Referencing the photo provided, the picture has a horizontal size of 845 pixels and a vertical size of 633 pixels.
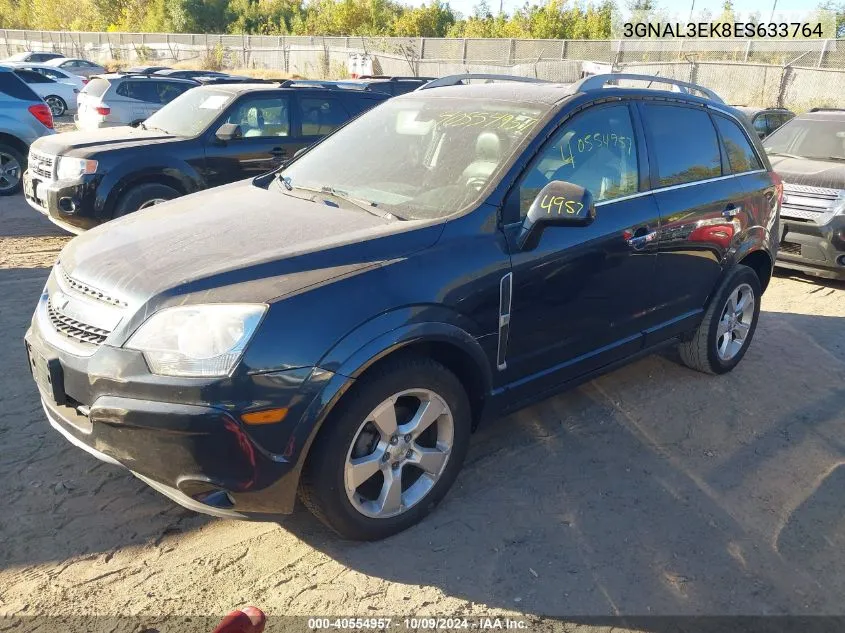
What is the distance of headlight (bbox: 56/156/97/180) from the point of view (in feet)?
21.5

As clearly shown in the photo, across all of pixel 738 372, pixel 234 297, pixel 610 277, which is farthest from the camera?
pixel 738 372

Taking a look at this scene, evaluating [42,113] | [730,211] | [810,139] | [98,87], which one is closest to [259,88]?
[42,113]

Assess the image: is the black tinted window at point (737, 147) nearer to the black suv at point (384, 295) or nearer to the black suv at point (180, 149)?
the black suv at point (384, 295)

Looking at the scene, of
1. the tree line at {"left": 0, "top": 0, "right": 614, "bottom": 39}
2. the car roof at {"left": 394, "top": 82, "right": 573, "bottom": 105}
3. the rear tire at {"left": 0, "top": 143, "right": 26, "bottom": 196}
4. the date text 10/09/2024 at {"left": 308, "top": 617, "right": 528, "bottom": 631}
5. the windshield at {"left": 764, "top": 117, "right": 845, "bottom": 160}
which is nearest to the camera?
the date text 10/09/2024 at {"left": 308, "top": 617, "right": 528, "bottom": 631}

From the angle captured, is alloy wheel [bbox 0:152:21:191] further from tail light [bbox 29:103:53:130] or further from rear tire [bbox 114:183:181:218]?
rear tire [bbox 114:183:181:218]

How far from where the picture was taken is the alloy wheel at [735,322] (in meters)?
4.70

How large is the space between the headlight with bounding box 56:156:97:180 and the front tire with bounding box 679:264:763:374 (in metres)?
5.60

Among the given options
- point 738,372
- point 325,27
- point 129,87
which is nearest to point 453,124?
point 738,372

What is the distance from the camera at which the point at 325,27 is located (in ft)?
175

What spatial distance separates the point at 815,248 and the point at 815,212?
380 mm

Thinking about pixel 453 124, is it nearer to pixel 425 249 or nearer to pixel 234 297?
pixel 425 249

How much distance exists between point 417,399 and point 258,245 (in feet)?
3.04

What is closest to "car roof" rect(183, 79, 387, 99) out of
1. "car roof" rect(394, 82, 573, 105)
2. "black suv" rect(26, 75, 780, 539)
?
"black suv" rect(26, 75, 780, 539)

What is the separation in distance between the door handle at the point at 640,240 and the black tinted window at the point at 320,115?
532 cm
